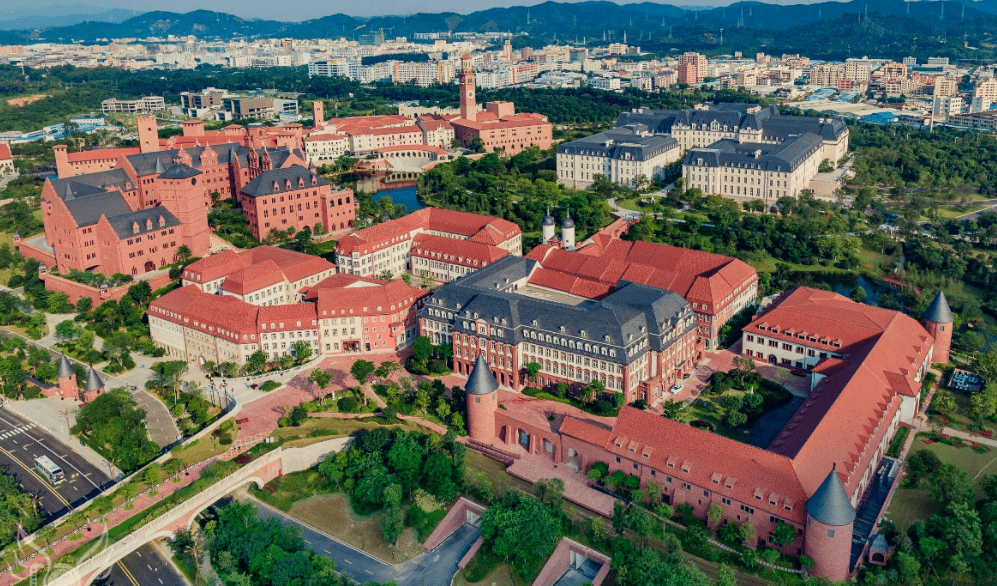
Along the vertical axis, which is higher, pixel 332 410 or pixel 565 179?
pixel 565 179

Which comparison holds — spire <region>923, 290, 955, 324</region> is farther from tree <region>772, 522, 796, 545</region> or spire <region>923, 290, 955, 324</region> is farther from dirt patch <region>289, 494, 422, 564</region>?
dirt patch <region>289, 494, 422, 564</region>

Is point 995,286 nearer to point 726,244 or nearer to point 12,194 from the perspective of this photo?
point 726,244

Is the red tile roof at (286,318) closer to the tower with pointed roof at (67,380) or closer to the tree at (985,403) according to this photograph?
the tower with pointed roof at (67,380)

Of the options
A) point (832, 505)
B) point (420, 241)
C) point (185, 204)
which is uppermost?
point (185, 204)

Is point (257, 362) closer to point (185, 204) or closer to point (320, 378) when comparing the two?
point (320, 378)

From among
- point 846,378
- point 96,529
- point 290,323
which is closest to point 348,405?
point 290,323

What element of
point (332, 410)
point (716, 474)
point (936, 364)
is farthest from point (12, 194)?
point (936, 364)
